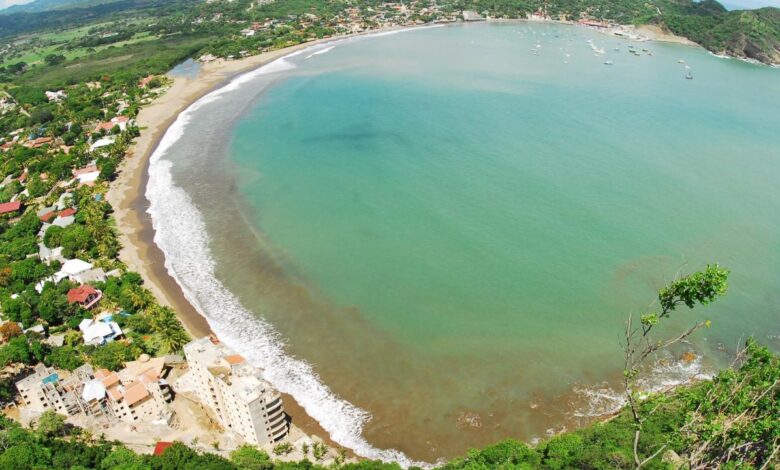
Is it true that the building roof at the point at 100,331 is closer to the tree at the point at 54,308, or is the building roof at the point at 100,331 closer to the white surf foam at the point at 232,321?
the tree at the point at 54,308

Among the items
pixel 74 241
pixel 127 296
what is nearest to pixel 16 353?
pixel 127 296

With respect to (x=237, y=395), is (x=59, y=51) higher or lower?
higher

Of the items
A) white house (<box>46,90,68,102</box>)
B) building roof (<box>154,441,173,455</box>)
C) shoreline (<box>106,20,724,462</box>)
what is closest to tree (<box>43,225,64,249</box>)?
shoreline (<box>106,20,724,462</box>)

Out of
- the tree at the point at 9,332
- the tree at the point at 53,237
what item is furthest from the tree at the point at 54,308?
the tree at the point at 53,237

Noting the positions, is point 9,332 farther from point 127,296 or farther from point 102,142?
point 102,142

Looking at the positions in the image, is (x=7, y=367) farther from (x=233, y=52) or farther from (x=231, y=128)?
(x=233, y=52)
